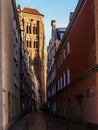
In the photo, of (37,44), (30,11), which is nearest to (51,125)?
(37,44)

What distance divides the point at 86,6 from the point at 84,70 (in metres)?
5.22

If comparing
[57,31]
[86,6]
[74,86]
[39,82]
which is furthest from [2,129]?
[39,82]

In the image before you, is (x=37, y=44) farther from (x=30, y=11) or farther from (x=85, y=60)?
(x=85, y=60)

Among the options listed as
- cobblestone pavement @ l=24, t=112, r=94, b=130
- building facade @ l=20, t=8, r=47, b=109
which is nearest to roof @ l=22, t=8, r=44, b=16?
building facade @ l=20, t=8, r=47, b=109

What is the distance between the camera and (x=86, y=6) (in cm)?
2994

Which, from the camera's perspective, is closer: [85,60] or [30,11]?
[85,60]

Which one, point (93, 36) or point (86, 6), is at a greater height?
point (86, 6)

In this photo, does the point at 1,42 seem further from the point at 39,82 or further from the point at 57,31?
the point at 39,82

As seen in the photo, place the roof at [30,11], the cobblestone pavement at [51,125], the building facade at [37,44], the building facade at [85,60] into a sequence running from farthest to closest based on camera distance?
1. the roof at [30,11]
2. the building facade at [37,44]
3. the cobblestone pavement at [51,125]
4. the building facade at [85,60]

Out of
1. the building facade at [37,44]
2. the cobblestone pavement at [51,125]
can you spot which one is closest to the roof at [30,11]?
the building facade at [37,44]

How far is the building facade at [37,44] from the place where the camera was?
139 m

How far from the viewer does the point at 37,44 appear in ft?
466

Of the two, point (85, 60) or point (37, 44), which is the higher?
point (37, 44)

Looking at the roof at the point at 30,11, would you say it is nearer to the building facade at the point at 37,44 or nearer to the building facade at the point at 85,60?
the building facade at the point at 37,44
